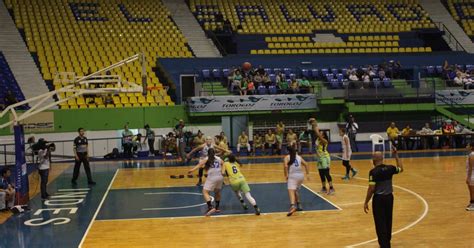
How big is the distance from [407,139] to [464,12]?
19.2 meters

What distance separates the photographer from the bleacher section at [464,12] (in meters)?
42.8

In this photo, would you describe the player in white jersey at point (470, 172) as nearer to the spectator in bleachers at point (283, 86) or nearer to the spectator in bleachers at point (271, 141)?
the spectator in bleachers at point (271, 141)

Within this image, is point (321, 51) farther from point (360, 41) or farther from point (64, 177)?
point (64, 177)

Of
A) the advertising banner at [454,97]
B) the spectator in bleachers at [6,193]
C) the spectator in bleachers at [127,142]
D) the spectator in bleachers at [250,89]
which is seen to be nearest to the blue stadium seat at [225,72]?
the spectator in bleachers at [250,89]

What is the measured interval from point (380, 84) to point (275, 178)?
45.5ft

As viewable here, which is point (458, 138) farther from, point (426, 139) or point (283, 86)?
point (283, 86)

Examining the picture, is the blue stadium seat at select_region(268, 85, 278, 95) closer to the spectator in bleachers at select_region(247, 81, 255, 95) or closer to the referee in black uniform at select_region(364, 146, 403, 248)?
the spectator in bleachers at select_region(247, 81, 255, 95)

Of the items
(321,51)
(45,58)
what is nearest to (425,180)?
(321,51)

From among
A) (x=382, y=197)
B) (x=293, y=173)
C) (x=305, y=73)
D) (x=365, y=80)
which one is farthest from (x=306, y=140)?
(x=382, y=197)

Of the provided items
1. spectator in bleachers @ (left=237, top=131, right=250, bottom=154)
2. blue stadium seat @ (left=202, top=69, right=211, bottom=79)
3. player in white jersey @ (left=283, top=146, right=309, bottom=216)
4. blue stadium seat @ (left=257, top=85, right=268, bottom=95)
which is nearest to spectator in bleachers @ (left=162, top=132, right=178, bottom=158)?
spectator in bleachers @ (left=237, top=131, right=250, bottom=154)

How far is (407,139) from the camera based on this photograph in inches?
1181

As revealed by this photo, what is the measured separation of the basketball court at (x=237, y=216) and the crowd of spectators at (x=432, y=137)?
8.60 meters

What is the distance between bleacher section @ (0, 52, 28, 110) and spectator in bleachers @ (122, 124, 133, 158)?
5.09 metres

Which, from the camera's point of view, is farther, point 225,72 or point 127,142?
point 225,72
